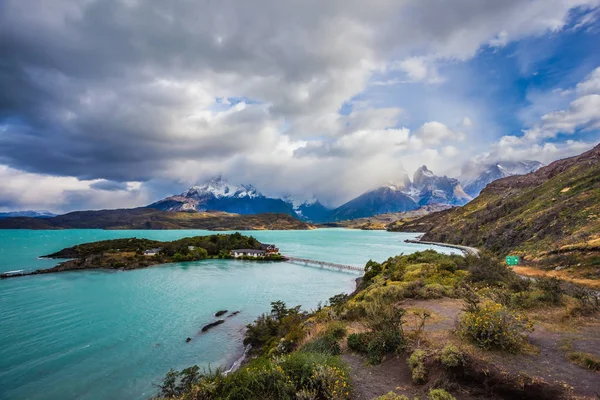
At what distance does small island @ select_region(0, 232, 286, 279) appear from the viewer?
84.9 m

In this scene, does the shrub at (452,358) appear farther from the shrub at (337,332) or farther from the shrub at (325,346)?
the shrub at (337,332)

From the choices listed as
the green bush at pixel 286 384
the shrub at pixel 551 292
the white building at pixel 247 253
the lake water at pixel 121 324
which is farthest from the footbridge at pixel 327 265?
the green bush at pixel 286 384

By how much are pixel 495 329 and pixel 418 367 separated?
3634 mm

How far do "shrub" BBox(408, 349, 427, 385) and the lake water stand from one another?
2033cm

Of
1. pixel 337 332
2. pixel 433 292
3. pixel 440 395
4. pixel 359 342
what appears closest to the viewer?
pixel 440 395

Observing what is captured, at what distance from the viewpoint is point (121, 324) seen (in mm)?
36219

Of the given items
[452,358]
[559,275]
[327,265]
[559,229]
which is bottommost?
[327,265]

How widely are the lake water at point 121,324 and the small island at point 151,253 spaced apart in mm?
12538

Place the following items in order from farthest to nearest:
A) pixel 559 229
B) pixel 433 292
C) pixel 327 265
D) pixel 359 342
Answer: pixel 327 265
pixel 559 229
pixel 433 292
pixel 359 342

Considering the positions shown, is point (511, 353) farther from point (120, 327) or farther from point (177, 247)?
point (177, 247)

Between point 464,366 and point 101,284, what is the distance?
7386cm

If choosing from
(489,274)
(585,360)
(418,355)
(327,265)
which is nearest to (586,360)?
(585,360)

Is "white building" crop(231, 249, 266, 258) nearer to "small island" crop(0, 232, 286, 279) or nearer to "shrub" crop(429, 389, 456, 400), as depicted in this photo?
"small island" crop(0, 232, 286, 279)

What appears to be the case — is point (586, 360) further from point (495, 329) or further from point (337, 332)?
point (337, 332)
